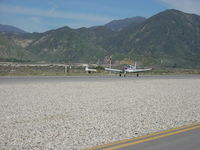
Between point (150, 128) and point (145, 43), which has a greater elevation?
point (145, 43)

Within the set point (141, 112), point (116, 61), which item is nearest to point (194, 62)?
point (116, 61)

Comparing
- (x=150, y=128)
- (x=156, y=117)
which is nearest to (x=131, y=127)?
(x=150, y=128)

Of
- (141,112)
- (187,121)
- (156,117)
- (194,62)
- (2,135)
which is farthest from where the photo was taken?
(194,62)

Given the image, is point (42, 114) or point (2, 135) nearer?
point (2, 135)

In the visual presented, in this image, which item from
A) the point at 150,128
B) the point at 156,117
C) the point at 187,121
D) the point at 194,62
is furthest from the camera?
the point at 194,62

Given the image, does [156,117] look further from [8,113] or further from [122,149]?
[8,113]

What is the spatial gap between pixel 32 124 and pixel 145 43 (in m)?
191

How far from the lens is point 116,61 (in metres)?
141

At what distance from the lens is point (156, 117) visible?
10.7 m

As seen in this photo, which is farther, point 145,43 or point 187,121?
point 145,43

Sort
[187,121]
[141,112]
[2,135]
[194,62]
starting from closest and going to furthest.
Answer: [2,135] < [187,121] < [141,112] < [194,62]

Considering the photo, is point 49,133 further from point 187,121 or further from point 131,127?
point 187,121

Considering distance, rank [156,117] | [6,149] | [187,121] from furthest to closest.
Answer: [156,117]
[187,121]
[6,149]

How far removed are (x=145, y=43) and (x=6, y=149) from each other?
193789 mm
